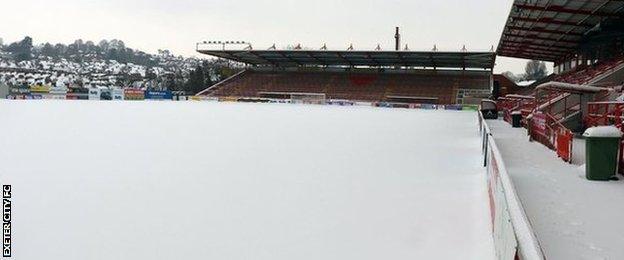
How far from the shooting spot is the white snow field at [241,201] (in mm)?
5684

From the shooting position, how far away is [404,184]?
30.8ft

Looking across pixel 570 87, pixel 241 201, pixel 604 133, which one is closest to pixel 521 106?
pixel 570 87

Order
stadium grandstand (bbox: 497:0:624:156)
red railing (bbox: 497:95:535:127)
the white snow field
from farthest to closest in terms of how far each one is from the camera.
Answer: red railing (bbox: 497:95:535:127) < stadium grandstand (bbox: 497:0:624:156) < the white snow field

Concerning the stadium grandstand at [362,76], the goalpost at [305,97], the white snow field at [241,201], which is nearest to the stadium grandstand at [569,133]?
the white snow field at [241,201]

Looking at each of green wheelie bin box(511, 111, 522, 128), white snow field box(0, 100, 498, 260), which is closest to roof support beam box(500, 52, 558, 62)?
green wheelie bin box(511, 111, 522, 128)

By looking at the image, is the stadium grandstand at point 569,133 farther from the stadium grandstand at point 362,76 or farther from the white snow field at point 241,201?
the stadium grandstand at point 362,76

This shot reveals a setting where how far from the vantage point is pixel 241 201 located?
7.71 meters

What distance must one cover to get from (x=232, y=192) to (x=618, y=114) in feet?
30.4

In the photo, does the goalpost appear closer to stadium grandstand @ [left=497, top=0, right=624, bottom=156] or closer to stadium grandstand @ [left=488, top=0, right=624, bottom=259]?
stadium grandstand @ [left=497, top=0, right=624, bottom=156]

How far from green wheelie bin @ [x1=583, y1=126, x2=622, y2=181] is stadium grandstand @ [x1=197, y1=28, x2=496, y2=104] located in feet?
150

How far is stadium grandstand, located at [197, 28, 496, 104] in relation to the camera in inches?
2248

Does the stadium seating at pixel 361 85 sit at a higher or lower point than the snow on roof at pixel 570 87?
higher

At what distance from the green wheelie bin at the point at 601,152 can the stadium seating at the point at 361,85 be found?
4828 cm

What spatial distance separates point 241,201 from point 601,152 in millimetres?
6182
